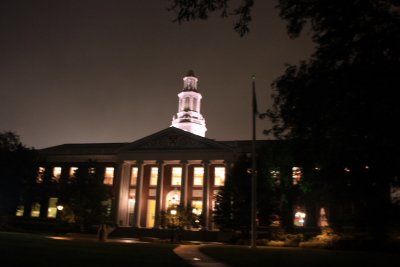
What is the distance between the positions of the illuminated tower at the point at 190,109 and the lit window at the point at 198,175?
1711 cm

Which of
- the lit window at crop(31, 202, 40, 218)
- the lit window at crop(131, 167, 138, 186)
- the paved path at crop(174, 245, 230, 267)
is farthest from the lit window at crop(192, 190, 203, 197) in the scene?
the paved path at crop(174, 245, 230, 267)

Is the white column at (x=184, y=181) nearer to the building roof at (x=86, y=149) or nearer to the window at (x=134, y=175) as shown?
the window at (x=134, y=175)

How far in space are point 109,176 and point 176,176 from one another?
11245 mm

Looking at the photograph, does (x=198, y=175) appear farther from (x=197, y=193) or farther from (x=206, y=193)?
(x=206, y=193)

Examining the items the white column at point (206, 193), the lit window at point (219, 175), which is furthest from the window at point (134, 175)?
the lit window at point (219, 175)

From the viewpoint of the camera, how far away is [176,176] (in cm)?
7006

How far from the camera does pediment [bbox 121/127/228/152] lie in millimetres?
66188

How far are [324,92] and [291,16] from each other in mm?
2938

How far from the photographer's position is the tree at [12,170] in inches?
2447

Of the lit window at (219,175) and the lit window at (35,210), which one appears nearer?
the lit window at (219,175)

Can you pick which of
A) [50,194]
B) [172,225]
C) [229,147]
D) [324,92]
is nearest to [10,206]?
[50,194]

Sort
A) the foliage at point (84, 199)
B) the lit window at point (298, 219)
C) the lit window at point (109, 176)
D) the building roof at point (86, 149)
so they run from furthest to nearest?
the building roof at point (86, 149), the lit window at point (109, 176), the lit window at point (298, 219), the foliage at point (84, 199)

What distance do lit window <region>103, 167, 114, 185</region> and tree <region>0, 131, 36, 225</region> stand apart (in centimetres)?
1154

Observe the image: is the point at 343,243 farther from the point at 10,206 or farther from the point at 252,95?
the point at 10,206
